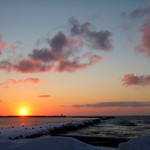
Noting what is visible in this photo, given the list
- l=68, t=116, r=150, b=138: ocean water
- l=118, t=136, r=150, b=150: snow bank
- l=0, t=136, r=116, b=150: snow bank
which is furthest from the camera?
l=68, t=116, r=150, b=138: ocean water

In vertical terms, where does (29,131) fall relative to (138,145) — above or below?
below

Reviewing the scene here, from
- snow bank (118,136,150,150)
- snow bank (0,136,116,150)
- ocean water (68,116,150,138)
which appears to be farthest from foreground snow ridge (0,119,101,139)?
snow bank (118,136,150,150)

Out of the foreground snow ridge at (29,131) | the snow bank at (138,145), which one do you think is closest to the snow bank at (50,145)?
the snow bank at (138,145)

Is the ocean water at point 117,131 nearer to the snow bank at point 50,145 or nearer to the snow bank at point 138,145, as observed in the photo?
the snow bank at point 138,145

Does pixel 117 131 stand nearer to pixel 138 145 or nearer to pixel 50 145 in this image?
pixel 138 145

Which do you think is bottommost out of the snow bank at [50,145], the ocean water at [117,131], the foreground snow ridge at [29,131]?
the ocean water at [117,131]

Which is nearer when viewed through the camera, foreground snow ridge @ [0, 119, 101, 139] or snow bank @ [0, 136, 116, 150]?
snow bank @ [0, 136, 116, 150]

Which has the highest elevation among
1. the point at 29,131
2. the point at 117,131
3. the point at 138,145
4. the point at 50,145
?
the point at 50,145

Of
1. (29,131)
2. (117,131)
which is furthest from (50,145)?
(117,131)

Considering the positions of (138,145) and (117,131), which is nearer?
(138,145)

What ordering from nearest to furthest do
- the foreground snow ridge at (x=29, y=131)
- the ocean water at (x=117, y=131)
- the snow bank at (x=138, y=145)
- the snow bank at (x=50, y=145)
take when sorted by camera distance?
the snow bank at (x=50, y=145), the snow bank at (x=138, y=145), the foreground snow ridge at (x=29, y=131), the ocean water at (x=117, y=131)

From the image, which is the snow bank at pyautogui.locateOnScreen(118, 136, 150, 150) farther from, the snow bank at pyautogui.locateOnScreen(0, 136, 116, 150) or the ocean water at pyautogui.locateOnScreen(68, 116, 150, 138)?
the ocean water at pyautogui.locateOnScreen(68, 116, 150, 138)

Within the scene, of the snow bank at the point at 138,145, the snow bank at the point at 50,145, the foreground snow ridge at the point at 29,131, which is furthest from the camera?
the foreground snow ridge at the point at 29,131

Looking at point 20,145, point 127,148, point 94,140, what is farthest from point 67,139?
point 94,140
